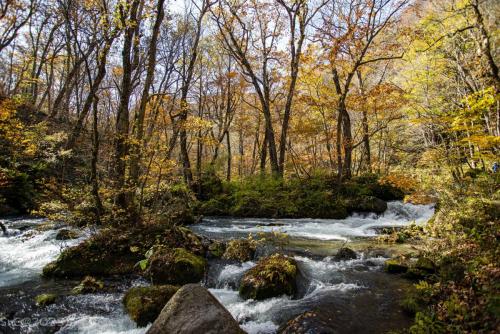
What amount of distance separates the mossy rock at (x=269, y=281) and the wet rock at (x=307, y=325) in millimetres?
975

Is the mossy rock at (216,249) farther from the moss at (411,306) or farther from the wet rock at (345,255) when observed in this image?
the moss at (411,306)

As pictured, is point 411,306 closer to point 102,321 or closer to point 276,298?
point 276,298

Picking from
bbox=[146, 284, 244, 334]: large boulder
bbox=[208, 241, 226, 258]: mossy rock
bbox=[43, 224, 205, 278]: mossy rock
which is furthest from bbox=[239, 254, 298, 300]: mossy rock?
bbox=[43, 224, 205, 278]: mossy rock

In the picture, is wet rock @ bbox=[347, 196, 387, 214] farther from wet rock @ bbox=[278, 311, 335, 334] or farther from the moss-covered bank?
wet rock @ bbox=[278, 311, 335, 334]

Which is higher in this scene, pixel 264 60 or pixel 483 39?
pixel 264 60

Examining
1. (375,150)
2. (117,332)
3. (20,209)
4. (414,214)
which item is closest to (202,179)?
(20,209)

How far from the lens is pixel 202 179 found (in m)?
18.5

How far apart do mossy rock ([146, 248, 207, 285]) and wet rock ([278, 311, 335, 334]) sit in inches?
104

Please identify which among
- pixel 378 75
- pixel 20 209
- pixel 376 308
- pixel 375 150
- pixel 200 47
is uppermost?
pixel 200 47

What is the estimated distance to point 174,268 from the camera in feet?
22.2

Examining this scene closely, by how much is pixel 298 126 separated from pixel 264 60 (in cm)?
551

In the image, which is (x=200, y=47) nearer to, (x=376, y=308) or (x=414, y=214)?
(x=414, y=214)

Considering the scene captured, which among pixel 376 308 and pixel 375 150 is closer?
pixel 376 308

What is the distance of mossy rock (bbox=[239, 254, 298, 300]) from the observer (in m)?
5.94
